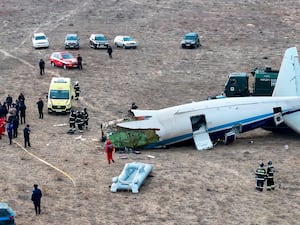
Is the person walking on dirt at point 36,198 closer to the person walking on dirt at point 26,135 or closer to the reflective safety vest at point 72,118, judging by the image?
the person walking on dirt at point 26,135

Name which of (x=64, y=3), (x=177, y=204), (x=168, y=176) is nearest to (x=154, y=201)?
(x=177, y=204)

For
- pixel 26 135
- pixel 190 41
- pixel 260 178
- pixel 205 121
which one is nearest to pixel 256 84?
pixel 205 121

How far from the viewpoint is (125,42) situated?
2625 inches

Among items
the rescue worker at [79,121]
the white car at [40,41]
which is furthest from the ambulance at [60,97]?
the white car at [40,41]

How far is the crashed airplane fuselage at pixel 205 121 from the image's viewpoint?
39188mm

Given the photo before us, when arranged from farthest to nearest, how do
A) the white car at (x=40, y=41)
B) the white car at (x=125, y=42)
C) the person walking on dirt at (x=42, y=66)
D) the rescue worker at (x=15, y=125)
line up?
the white car at (x=40, y=41) → the white car at (x=125, y=42) → the person walking on dirt at (x=42, y=66) → the rescue worker at (x=15, y=125)

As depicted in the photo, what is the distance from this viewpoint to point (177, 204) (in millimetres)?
30688

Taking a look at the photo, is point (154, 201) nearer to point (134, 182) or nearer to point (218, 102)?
point (134, 182)

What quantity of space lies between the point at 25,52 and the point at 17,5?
76.6 ft

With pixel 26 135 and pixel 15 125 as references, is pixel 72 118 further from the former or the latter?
pixel 26 135

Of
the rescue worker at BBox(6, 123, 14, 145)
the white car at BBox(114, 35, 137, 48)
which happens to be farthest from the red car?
the rescue worker at BBox(6, 123, 14, 145)

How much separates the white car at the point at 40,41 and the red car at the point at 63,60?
670cm

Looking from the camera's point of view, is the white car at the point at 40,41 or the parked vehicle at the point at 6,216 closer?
the parked vehicle at the point at 6,216

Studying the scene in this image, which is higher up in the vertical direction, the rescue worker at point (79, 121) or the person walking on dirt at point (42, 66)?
the person walking on dirt at point (42, 66)
